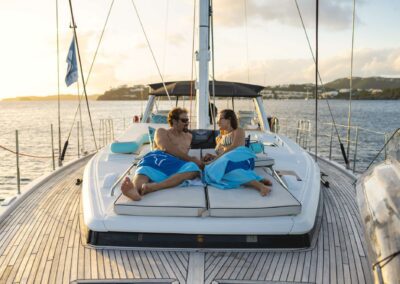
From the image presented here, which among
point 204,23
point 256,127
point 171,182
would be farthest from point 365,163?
point 171,182

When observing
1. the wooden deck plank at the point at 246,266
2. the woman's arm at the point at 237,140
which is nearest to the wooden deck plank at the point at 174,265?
the wooden deck plank at the point at 246,266

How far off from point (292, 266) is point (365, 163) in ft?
48.9

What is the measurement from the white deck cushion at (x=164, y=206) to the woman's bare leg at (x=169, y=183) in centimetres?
10

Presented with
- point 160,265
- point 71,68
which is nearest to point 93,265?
point 160,265

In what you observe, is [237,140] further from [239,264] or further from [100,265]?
[100,265]

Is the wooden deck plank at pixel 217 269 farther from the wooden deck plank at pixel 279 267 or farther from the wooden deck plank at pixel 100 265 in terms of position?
the wooden deck plank at pixel 100 265

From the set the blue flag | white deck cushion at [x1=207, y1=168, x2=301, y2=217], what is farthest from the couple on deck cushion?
the blue flag

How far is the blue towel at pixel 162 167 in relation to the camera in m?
3.23

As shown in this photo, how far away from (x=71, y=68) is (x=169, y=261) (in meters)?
5.83

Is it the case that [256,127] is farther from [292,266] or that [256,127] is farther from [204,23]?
[292,266]

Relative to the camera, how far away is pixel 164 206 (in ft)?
9.14

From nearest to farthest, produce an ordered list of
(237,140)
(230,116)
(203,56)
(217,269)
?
1. (217,269)
2. (237,140)
3. (230,116)
4. (203,56)

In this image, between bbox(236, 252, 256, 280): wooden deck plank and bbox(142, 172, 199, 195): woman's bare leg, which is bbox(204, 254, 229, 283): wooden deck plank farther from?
bbox(142, 172, 199, 195): woman's bare leg

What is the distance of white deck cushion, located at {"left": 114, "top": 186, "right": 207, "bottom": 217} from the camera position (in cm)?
279
